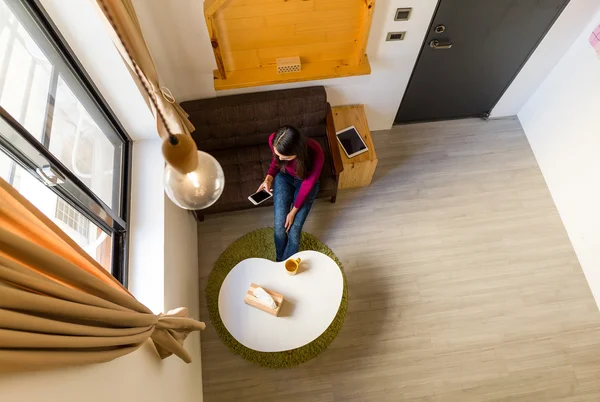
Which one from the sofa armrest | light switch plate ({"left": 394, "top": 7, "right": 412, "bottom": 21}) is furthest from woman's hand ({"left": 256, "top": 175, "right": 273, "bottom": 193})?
light switch plate ({"left": 394, "top": 7, "right": 412, "bottom": 21})

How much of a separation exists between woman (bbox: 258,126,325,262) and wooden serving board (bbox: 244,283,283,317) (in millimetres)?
536

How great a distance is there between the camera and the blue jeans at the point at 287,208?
133 inches

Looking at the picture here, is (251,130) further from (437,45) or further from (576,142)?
(576,142)

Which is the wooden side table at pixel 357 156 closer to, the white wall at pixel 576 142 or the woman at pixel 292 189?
the woman at pixel 292 189

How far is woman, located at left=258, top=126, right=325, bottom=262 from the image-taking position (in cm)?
316

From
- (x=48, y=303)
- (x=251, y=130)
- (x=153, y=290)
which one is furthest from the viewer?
(x=251, y=130)

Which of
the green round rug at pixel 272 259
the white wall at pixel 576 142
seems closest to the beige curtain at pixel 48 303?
the green round rug at pixel 272 259

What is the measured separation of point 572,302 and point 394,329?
1483mm

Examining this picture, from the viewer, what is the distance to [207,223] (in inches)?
149

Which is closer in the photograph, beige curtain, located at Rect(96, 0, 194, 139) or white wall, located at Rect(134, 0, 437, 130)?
beige curtain, located at Rect(96, 0, 194, 139)

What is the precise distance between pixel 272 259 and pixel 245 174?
738 mm

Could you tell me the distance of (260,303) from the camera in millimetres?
2938

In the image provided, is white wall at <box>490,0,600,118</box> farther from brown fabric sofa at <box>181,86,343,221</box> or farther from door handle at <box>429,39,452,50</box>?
brown fabric sofa at <box>181,86,343,221</box>

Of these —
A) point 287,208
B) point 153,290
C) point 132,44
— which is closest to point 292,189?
point 287,208
